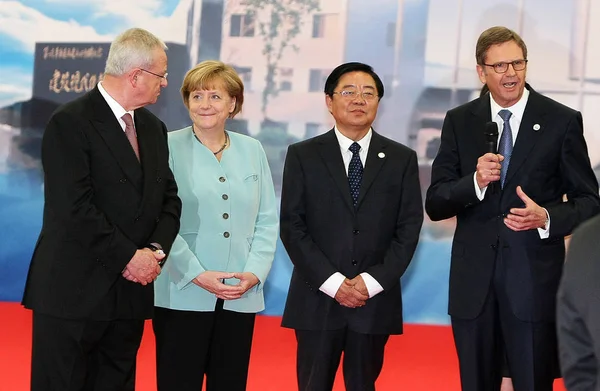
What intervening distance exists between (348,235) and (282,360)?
2.12 m

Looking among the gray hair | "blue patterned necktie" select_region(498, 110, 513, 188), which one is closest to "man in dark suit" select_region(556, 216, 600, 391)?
"blue patterned necktie" select_region(498, 110, 513, 188)

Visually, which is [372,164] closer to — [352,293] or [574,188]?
[352,293]

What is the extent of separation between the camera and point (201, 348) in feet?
11.6

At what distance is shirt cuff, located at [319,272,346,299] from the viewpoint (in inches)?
140

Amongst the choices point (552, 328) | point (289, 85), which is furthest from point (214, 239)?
point (289, 85)

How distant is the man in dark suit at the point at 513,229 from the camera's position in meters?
3.40

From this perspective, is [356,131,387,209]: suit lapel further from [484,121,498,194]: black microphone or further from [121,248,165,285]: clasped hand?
[121,248,165,285]: clasped hand

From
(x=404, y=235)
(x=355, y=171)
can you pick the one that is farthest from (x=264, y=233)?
(x=404, y=235)

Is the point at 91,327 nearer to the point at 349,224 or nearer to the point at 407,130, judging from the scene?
the point at 349,224

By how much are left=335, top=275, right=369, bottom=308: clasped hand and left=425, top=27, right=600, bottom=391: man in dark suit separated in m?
0.35

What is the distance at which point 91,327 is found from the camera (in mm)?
3229

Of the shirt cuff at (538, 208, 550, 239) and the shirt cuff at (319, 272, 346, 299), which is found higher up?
the shirt cuff at (538, 208, 550, 239)

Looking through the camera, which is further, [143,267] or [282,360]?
[282,360]

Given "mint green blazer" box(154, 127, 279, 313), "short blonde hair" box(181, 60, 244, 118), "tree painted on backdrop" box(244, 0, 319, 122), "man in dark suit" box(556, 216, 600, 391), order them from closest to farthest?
"man in dark suit" box(556, 216, 600, 391)
"mint green blazer" box(154, 127, 279, 313)
"short blonde hair" box(181, 60, 244, 118)
"tree painted on backdrop" box(244, 0, 319, 122)
